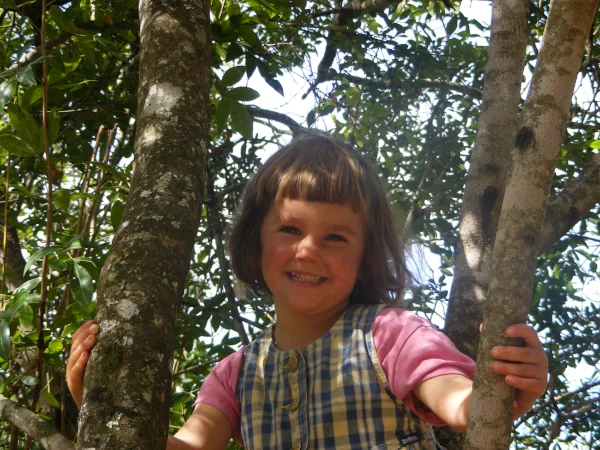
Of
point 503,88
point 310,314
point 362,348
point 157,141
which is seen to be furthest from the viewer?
point 503,88

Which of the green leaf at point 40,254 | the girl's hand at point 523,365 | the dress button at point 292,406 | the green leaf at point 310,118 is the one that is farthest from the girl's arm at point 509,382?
the green leaf at point 310,118

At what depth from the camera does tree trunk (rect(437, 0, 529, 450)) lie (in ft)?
6.08

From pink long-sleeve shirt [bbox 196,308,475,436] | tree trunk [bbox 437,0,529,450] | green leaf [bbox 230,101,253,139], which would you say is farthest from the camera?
green leaf [bbox 230,101,253,139]

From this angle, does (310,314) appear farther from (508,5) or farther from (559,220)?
(508,5)

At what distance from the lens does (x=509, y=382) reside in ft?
3.27

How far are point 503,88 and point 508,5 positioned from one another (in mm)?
280

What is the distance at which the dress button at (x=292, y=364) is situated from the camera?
1794mm

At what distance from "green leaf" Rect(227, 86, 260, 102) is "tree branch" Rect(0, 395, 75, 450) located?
1.22 m

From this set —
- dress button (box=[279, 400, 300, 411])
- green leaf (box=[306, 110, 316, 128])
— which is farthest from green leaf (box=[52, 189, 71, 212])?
green leaf (box=[306, 110, 316, 128])

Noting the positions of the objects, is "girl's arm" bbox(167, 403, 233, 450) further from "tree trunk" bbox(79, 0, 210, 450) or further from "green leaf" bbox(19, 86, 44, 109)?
"green leaf" bbox(19, 86, 44, 109)

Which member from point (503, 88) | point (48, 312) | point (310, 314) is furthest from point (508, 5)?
point (48, 312)

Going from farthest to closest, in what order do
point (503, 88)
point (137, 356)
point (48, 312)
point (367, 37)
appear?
1. point (367, 37)
2. point (48, 312)
3. point (503, 88)
4. point (137, 356)

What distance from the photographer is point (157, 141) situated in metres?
1.39

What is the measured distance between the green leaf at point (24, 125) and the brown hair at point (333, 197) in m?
0.62
